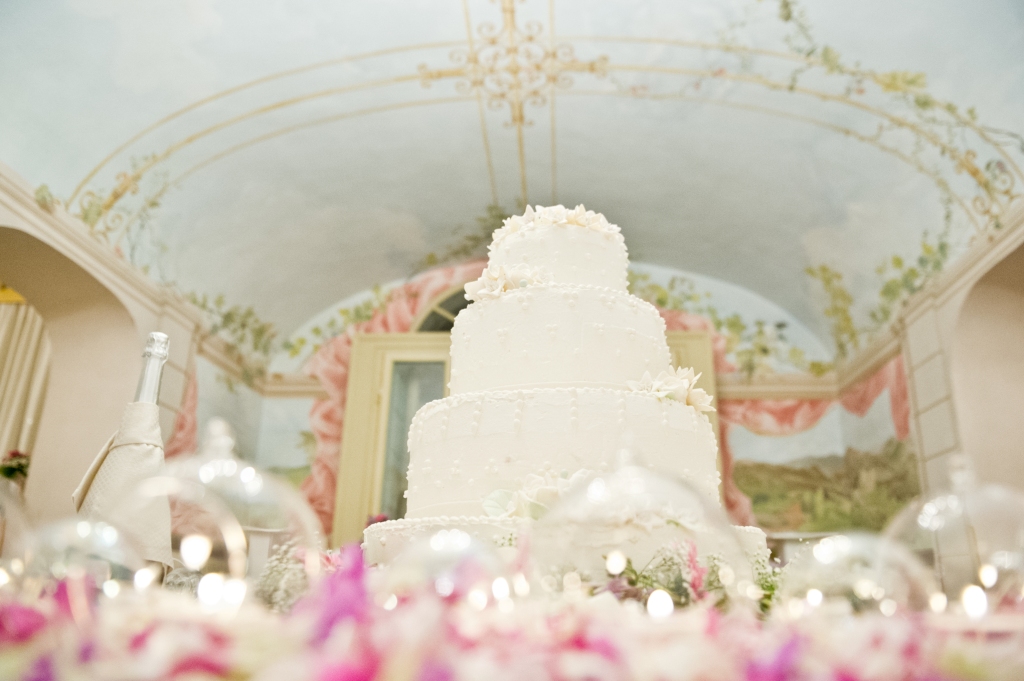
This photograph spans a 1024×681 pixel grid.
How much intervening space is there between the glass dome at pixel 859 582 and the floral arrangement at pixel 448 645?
16 centimetres

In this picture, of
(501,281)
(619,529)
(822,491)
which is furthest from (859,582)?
(822,491)

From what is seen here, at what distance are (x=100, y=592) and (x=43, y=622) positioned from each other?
9.2 inches

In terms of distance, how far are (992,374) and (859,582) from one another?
220 inches

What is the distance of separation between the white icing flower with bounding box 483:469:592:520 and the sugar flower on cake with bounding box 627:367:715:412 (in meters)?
0.64

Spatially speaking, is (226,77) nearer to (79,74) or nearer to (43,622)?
(79,74)

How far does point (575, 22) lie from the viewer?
5.33 m

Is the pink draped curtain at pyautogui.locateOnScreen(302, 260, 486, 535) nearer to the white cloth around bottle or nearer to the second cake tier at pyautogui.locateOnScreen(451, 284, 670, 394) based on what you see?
the white cloth around bottle

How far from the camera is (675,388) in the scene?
324 centimetres

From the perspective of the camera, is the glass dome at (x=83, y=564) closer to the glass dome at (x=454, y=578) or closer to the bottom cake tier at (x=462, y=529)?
the glass dome at (x=454, y=578)

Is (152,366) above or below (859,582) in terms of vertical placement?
above

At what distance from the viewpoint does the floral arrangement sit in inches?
34.5

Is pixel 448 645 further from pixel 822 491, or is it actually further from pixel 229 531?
pixel 822 491

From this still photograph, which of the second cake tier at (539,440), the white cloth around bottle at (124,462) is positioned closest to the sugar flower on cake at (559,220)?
the second cake tier at (539,440)

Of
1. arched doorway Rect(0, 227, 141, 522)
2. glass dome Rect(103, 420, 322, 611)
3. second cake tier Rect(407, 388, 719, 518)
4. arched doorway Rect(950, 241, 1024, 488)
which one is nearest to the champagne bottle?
second cake tier Rect(407, 388, 719, 518)
